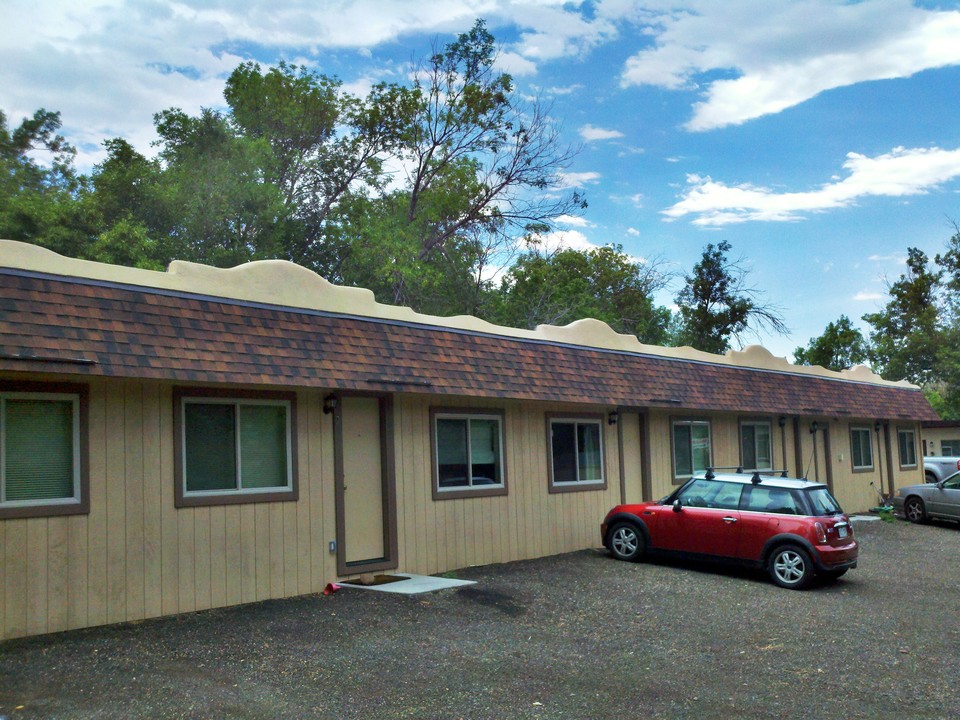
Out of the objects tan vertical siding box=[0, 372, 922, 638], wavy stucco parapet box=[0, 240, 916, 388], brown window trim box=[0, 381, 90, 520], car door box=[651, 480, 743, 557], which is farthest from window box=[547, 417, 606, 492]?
brown window trim box=[0, 381, 90, 520]

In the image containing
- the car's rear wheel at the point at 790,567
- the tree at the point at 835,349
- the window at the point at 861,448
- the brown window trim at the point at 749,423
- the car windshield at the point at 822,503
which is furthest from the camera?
the tree at the point at 835,349

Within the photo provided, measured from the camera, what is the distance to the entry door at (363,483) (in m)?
11.2

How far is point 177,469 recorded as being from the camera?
369 inches

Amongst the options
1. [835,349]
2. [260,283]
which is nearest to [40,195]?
[260,283]

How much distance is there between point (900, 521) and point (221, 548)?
16.8 meters

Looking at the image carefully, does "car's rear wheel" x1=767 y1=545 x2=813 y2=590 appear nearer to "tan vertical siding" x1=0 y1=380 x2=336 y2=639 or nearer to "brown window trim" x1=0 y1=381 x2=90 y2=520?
"tan vertical siding" x1=0 y1=380 x2=336 y2=639

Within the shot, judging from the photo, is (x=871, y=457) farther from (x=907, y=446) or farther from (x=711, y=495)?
(x=711, y=495)

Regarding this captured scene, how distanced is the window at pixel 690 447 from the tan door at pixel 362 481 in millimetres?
7348

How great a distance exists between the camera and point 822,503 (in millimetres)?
11969

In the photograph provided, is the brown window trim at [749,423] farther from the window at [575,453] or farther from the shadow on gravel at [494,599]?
the shadow on gravel at [494,599]

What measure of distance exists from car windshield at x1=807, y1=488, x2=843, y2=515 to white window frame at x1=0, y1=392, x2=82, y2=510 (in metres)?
8.88

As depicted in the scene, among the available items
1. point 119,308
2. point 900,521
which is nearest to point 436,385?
point 119,308

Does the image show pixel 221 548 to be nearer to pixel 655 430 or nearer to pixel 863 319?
pixel 655 430

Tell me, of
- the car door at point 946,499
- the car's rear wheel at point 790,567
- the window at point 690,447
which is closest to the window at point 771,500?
the car's rear wheel at point 790,567
